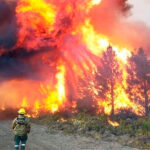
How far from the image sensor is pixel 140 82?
26.9 meters

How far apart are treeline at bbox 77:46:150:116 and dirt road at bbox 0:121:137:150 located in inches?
357

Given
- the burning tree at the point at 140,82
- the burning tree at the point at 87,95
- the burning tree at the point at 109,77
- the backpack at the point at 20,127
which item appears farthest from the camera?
the burning tree at the point at 140,82

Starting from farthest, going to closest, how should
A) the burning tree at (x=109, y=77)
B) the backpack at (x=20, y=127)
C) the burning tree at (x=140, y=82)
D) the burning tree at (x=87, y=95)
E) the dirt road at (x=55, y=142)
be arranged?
the burning tree at (x=140, y=82)
the burning tree at (x=87, y=95)
the burning tree at (x=109, y=77)
the dirt road at (x=55, y=142)
the backpack at (x=20, y=127)

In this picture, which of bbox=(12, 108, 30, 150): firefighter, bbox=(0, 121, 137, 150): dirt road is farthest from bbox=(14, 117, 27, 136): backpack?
bbox=(0, 121, 137, 150): dirt road

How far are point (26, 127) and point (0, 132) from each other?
7.20 metres

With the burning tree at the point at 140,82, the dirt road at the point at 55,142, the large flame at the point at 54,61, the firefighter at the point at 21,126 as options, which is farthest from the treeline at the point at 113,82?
the firefighter at the point at 21,126

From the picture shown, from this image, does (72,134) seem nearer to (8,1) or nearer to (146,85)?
(146,85)

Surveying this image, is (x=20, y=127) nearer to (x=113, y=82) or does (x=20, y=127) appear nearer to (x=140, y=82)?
(x=113, y=82)

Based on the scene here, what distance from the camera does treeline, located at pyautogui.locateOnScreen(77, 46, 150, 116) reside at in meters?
25.7

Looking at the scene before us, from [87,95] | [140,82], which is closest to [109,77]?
[87,95]

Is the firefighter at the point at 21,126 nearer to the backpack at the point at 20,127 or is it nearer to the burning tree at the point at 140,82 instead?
the backpack at the point at 20,127

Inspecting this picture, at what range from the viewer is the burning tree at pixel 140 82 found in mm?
26484

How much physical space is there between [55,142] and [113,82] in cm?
1239

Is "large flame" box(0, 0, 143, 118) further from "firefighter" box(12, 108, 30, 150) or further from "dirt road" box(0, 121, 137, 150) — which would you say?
"firefighter" box(12, 108, 30, 150)
